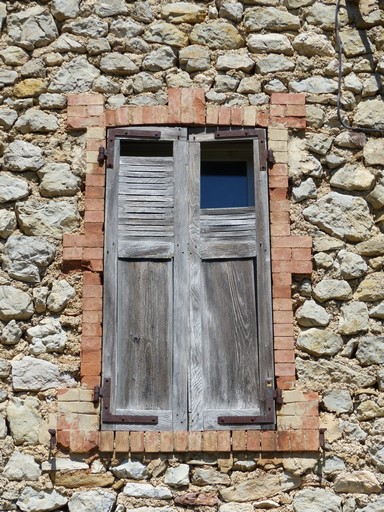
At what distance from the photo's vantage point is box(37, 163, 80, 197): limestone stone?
5.79 metres

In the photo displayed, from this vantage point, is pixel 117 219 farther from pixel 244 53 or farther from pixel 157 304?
pixel 244 53

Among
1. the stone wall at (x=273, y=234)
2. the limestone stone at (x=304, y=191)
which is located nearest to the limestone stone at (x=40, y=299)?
the stone wall at (x=273, y=234)

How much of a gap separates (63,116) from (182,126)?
77 centimetres

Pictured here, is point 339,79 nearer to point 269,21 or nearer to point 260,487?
point 269,21

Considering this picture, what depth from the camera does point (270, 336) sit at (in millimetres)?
5555

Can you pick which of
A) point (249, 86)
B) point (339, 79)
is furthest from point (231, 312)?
point (339, 79)

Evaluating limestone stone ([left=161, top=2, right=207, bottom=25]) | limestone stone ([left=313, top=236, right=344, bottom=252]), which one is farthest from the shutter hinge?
limestone stone ([left=313, top=236, right=344, bottom=252])

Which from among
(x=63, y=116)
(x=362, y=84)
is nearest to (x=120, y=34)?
(x=63, y=116)

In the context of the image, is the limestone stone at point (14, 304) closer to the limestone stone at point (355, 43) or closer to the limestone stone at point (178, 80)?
the limestone stone at point (178, 80)

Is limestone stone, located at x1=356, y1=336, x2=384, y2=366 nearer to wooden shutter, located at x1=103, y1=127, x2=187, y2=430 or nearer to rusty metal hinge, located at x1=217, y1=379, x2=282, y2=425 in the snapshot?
rusty metal hinge, located at x1=217, y1=379, x2=282, y2=425

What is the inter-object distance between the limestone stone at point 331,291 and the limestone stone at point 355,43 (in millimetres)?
1596

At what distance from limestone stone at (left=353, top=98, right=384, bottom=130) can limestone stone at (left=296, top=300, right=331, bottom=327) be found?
1.28m

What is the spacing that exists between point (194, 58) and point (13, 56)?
3.91ft

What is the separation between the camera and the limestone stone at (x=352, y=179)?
5836 mm
